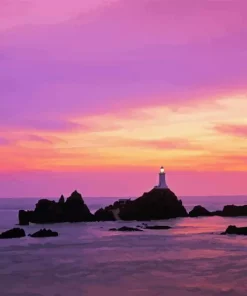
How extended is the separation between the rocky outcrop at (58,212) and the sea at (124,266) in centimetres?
3394

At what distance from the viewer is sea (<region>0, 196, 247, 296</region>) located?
36.0 meters

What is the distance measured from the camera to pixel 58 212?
109m

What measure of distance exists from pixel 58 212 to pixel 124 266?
210 ft

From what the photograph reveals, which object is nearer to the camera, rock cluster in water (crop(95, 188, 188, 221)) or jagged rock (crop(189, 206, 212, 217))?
rock cluster in water (crop(95, 188, 188, 221))

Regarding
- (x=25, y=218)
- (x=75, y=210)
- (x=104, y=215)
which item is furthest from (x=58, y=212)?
(x=104, y=215)

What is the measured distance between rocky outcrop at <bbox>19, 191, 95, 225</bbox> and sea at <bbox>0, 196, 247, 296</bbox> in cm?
3394

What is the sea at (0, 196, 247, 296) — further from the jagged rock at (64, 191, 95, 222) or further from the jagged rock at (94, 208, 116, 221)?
the jagged rock at (94, 208, 116, 221)

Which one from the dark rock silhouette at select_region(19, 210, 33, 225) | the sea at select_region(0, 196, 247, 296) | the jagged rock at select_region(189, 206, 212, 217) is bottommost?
the sea at select_region(0, 196, 247, 296)

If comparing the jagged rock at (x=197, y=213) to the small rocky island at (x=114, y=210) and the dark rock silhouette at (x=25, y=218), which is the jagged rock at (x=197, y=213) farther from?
the dark rock silhouette at (x=25, y=218)

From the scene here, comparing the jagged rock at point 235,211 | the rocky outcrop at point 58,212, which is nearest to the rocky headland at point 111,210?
the rocky outcrop at point 58,212

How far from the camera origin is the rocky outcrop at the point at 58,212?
107m

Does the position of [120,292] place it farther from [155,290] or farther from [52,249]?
[52,249]

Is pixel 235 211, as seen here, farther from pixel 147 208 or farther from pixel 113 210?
pixel 113 210

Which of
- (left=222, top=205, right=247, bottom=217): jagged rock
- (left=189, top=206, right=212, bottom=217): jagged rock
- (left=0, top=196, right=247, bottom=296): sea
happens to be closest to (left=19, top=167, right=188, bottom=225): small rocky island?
(left=189, top=206, right=212, bottom=217): jagged rock
